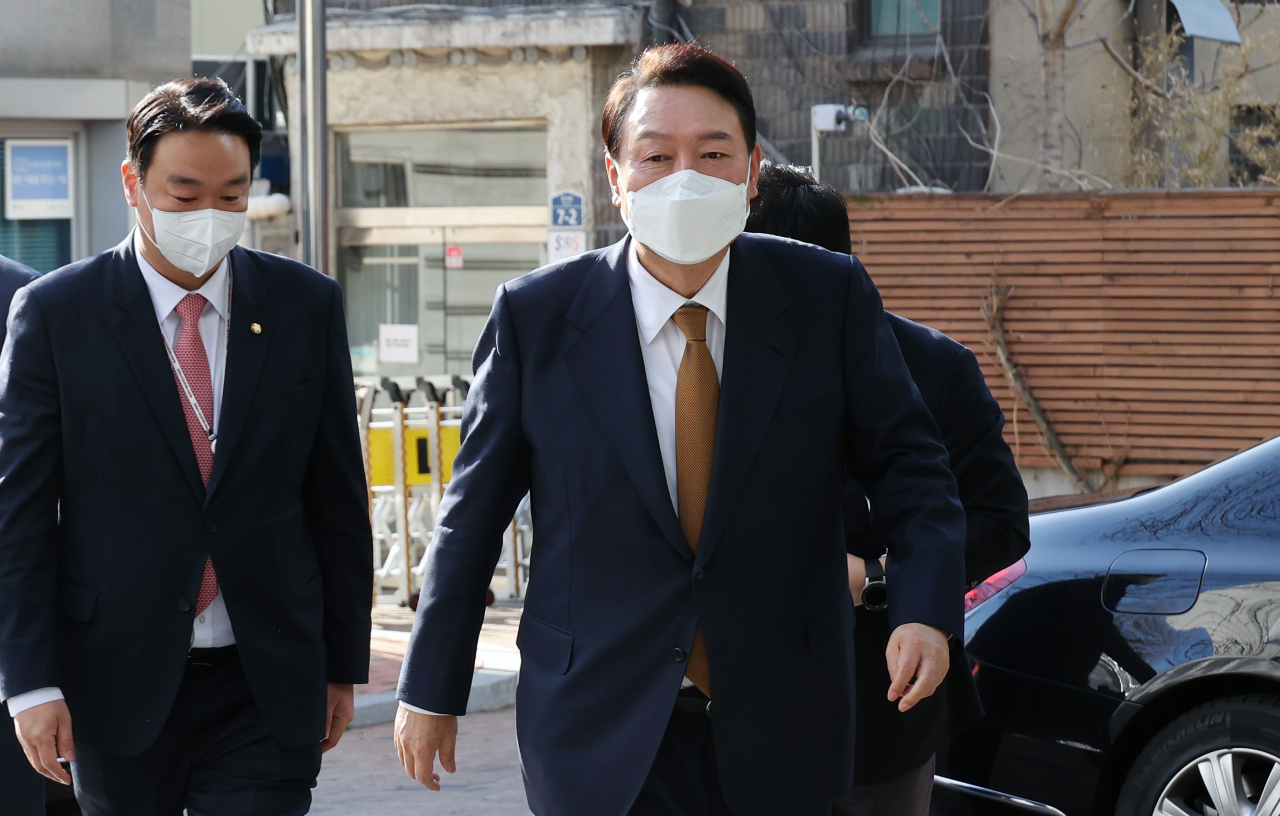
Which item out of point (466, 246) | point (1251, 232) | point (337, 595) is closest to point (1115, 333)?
point (1251, 232)

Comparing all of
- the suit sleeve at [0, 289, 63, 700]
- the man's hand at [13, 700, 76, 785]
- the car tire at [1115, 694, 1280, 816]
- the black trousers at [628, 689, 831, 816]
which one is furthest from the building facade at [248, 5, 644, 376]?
the black trousers at [628, 689, 831, 816]

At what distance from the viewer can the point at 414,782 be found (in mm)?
6660

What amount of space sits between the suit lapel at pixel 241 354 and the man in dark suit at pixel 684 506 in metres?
0.64

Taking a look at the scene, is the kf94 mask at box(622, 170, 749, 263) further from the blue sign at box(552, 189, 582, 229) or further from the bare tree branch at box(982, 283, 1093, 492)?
the blue sign at box(552, 189, 582, 229)

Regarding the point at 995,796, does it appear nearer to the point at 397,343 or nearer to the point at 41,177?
the point at 41,177

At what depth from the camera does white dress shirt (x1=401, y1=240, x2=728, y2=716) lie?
2.71 m

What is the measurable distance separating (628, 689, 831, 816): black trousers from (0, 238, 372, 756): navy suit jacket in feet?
2.90

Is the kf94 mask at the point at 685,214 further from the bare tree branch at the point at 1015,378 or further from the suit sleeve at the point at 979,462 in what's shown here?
the bare tree branch at the point at 1015,378

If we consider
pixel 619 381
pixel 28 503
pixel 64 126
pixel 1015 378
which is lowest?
pixel 1015 378

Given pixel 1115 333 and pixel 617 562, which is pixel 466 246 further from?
pixel 617 562

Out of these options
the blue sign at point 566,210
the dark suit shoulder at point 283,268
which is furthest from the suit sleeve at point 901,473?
the blue sign at point 566,210

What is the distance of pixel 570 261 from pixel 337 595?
3.21 ft

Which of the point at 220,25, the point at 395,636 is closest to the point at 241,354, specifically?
the point at 395,636

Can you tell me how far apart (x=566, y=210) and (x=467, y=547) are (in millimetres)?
11066
